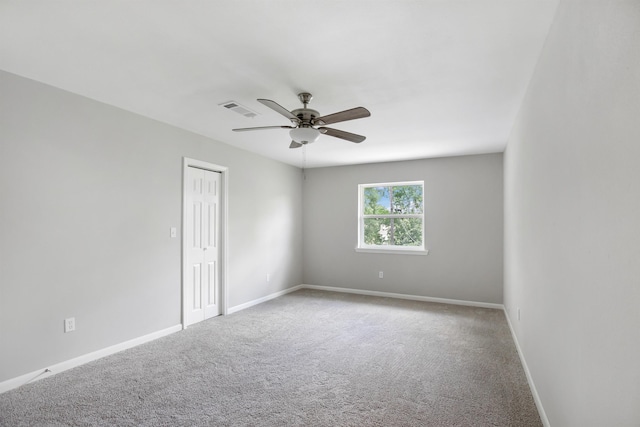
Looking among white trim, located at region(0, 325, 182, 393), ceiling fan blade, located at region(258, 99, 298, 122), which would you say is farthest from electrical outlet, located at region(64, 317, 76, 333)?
ceiling fan blade, located at region(258, 99, 298, 122)

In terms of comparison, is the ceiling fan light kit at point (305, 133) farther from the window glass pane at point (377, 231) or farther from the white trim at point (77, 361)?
the window glass pane at point (377, 231)

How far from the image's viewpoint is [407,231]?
240 inches

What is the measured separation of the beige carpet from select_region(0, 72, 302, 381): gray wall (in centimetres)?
35

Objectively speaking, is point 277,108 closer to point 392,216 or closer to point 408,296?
point 392,216

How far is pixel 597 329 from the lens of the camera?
126cm

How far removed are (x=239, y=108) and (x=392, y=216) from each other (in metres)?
3.75

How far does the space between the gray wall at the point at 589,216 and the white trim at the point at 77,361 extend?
3.73m

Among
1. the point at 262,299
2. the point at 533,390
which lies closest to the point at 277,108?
the point at 533,390

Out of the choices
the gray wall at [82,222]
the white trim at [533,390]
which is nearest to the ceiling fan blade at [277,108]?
the gray wall at [82,222]

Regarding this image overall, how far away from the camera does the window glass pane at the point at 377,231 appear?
20.6 feet

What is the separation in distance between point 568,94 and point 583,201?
0.58 m

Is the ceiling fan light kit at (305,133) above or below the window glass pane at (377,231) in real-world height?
above

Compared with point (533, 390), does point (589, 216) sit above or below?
above

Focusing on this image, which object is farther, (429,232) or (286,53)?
(429,232)
